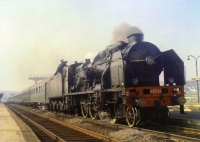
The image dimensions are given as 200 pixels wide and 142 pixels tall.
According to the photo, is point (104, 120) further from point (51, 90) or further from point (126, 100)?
point (51, 90)

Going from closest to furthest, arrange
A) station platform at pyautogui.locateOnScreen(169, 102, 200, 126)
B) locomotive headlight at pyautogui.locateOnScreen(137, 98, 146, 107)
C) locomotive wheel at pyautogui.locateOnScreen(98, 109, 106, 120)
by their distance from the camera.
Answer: locomotive headlight at pyautogui.locateOnScreen(137, 98, 146, 107) < station platform at pyautogui.locateOnScreen(169, 102, 200, 126) < locomotive wheel at pyautogui.locateOnScreen(98, 109, 106, 120)

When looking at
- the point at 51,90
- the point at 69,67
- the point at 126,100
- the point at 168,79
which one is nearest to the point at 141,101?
the point at 126,100

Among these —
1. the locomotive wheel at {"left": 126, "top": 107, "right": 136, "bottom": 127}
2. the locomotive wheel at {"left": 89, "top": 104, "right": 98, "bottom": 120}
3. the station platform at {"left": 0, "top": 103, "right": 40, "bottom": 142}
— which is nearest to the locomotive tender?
the locomotive wheel at {"left": 126, "top": 107, "right": 136, "bottom": 127}

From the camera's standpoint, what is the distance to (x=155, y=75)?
11820 mm

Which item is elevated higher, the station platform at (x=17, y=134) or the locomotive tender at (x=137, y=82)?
the locomotive tender at (x=137, y=82)

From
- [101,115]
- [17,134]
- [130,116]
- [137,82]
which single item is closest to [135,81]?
[137,82]

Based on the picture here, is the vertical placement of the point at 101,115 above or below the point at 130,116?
below

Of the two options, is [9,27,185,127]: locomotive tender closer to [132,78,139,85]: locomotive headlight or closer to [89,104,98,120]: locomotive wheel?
[132,78,139,85]: locomotive headlight

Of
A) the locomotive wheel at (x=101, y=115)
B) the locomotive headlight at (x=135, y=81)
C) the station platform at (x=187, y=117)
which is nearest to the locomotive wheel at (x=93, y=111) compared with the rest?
the locomotive wheel at (x=101, y=115)

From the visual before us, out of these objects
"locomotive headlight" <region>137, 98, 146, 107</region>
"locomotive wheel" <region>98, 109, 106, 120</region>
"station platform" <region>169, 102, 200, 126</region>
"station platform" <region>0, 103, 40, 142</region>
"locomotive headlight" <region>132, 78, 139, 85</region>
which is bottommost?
"station platform" <region>0, 103, 40, 142</region>

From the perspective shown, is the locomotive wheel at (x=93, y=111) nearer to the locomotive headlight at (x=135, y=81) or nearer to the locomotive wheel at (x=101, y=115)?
the locomotive wheel at (x=101, y=115)

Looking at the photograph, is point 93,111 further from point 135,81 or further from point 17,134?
point 17,134

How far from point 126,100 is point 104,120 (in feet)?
12.1

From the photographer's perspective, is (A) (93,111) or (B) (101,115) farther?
(A) (93,111)
